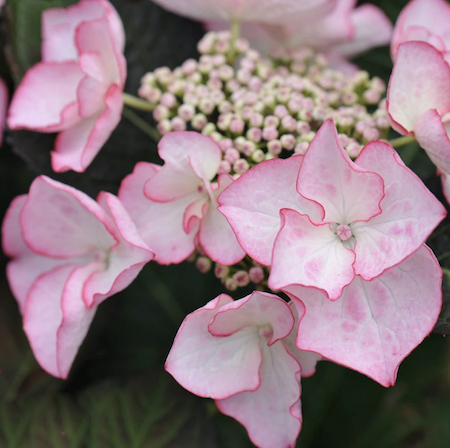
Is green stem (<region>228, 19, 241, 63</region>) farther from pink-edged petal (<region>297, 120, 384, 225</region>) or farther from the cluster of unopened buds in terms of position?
pink-edged petal (<region>297, 120, 384, 225</region>)

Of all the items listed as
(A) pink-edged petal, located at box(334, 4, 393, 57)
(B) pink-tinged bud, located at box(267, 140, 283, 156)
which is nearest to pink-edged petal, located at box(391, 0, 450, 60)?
(A) pink-edged petal, located at box(334, 4, 393, 57)

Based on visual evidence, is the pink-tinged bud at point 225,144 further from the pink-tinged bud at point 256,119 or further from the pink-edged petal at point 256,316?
the pink-edged petal at point 256,316

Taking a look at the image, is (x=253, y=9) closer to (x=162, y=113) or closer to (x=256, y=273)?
(x=162, y=113)

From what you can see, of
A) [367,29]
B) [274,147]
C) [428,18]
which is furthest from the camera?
[367,29]

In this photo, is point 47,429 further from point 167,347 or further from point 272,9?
point 272,9

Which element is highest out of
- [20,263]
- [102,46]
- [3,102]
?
[102,46]

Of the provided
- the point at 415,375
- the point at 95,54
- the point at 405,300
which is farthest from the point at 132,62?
the point at 415,375

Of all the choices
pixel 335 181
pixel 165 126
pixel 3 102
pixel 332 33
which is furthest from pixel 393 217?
pixel 3 102
